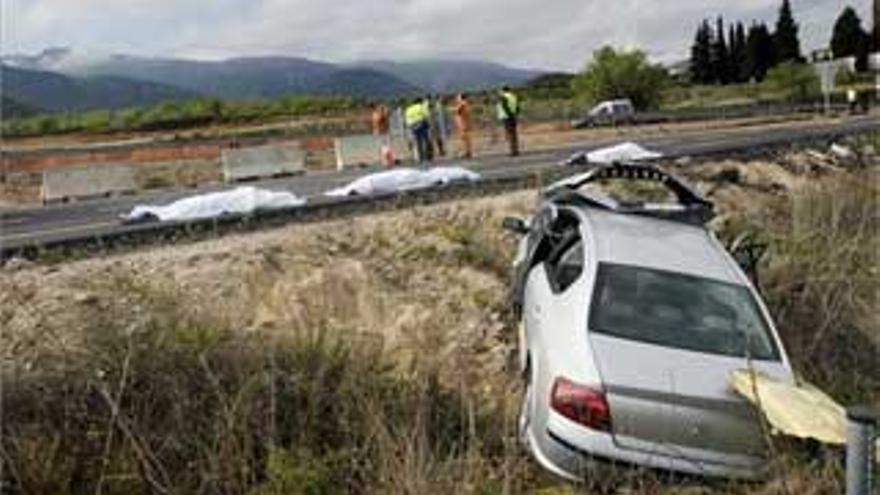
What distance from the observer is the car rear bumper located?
7.23 m

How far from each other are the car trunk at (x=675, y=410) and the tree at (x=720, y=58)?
96806 mm

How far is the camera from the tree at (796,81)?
6344cm

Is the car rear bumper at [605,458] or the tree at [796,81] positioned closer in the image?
the car rear bumper at [605,458]

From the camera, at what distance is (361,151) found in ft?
107

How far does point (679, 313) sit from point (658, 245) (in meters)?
1.00

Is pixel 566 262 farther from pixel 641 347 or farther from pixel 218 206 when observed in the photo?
pixel 218 206

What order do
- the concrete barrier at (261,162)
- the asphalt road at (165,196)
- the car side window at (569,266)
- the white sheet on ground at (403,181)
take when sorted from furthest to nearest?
the concrete barrier at (261,162) < the white sheet on ground at (403,181) < the asphalt road at (165,196) < the car side window at (569,266)

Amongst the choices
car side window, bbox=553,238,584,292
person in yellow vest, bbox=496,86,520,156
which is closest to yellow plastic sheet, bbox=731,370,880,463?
car side window, bbox=553,238,584,292

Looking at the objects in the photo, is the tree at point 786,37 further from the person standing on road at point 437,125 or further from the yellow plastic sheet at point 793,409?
the yellow plastic sheet at point 793,409

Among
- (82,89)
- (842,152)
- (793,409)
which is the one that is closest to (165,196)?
(842,152)

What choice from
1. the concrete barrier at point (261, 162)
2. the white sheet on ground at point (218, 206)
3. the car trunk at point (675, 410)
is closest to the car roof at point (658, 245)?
the car trunk at point (675, 410)

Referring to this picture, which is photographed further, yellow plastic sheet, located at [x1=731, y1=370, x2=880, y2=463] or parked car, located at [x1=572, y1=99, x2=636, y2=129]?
parked car, located at [x1=572, y1=99, x2=636, y2=129]

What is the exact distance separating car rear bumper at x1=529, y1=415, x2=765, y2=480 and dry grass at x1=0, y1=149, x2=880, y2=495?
87mm

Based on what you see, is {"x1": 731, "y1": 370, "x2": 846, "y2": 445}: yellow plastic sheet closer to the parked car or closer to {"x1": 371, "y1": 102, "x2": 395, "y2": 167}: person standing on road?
{"x1": 371, "y1": 102, "x2": 395, "y2": 167}: person standing on road
